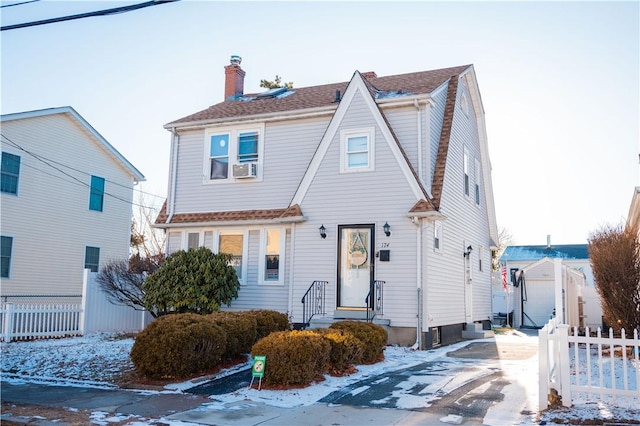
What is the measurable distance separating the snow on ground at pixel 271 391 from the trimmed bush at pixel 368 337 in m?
0.23

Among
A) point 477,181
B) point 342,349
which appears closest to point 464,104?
point 477,181

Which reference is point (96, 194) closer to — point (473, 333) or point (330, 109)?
point (330, 109)

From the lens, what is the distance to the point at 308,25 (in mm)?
10258

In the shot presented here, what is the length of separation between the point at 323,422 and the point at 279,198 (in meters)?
10.7

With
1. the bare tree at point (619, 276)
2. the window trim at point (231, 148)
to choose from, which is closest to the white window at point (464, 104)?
the window trim at point (231, 148)

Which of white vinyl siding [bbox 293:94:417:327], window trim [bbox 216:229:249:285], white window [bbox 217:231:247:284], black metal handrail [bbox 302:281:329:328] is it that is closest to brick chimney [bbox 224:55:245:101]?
window trim [bbox 216:229:249:285]

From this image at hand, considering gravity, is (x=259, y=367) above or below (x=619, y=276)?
below

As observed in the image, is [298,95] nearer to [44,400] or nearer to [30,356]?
[30,356]

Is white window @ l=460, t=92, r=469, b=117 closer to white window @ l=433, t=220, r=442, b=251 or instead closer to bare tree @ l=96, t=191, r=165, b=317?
white window @ l=433, t=220, r=442, b=251

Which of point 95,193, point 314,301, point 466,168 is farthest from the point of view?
point 95,193

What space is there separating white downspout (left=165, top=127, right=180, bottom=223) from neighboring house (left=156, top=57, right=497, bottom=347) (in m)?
0.03

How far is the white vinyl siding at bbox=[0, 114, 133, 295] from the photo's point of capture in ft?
72.2

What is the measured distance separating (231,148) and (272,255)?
3.83 meters

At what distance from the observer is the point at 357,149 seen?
16453 millimetres
